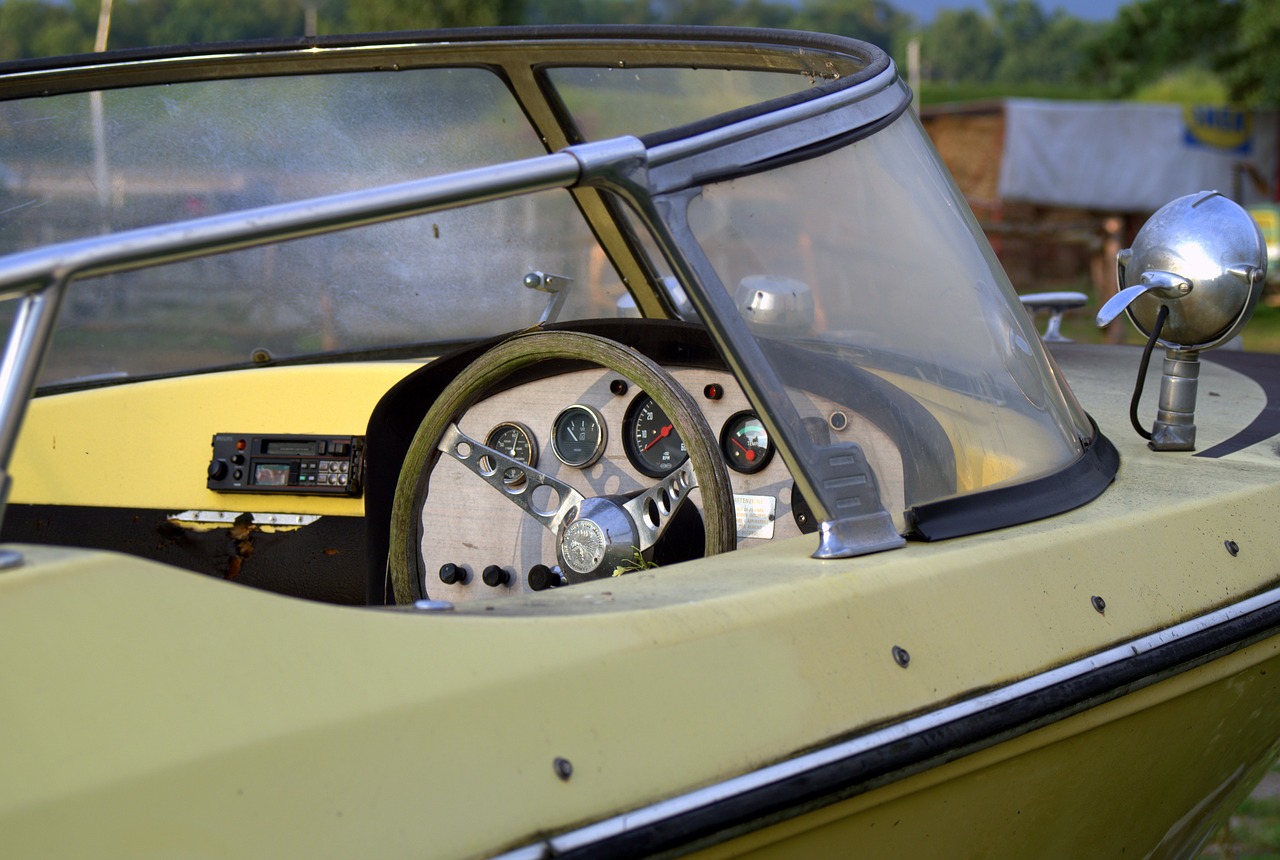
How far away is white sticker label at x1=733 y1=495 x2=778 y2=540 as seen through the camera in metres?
2.11

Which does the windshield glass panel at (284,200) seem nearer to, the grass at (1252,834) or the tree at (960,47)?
the grass at (1252,834)

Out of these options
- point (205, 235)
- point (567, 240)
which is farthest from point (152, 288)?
point (205, 235)

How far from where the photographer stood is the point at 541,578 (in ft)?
6.50

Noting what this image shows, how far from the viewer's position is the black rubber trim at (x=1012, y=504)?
1.71 metres

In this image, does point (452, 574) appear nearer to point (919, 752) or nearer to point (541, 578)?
point (541, 578)

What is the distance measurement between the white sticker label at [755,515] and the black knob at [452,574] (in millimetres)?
473

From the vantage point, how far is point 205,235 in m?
1.24

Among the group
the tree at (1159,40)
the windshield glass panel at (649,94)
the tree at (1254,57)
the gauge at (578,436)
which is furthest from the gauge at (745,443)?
the tree at (1159,40)

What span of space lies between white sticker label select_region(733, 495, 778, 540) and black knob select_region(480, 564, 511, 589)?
0.40 meters

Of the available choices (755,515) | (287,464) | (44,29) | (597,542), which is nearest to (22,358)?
(597,542)

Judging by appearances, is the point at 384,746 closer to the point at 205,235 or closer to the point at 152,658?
the point at 152,658

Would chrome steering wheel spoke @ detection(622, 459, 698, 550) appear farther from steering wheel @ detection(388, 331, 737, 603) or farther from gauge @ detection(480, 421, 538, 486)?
gauge @ detection(480, 421, 538, 486)

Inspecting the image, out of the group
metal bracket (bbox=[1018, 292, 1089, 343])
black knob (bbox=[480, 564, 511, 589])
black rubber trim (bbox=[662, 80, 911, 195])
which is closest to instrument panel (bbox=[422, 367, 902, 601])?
black knob (bbox=[480, 564, 511, 589])

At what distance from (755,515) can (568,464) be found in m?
0.33
